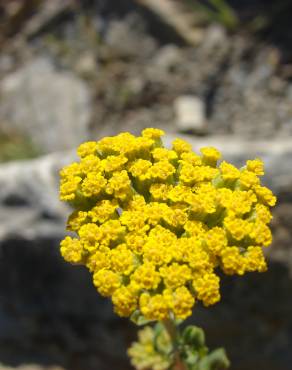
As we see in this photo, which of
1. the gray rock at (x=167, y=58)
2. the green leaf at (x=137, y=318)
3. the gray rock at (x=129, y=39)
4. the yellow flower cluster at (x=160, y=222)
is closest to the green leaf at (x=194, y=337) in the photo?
the green leaf at (x=137, y=318)

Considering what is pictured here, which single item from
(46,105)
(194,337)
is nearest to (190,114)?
(46,105)

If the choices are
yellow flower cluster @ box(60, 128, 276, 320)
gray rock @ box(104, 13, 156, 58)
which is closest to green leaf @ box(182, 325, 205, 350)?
yellow flower cluster @ box(60, 128, 276, 320)

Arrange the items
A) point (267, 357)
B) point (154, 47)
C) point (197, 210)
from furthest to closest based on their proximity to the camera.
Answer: point (154, 47) → point (267, 357) → point (197, 210)

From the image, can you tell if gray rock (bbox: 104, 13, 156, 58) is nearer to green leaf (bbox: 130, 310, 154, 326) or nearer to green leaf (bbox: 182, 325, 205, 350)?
green leaf (bbox: 182, 325, 205, 350)

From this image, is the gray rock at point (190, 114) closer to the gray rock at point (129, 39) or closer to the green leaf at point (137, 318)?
the gray rock at point (129, 39)

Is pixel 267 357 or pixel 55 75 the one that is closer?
pixel 267 357

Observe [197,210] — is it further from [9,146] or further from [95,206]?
[9,146]

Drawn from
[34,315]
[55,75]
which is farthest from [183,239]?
[55,75]
